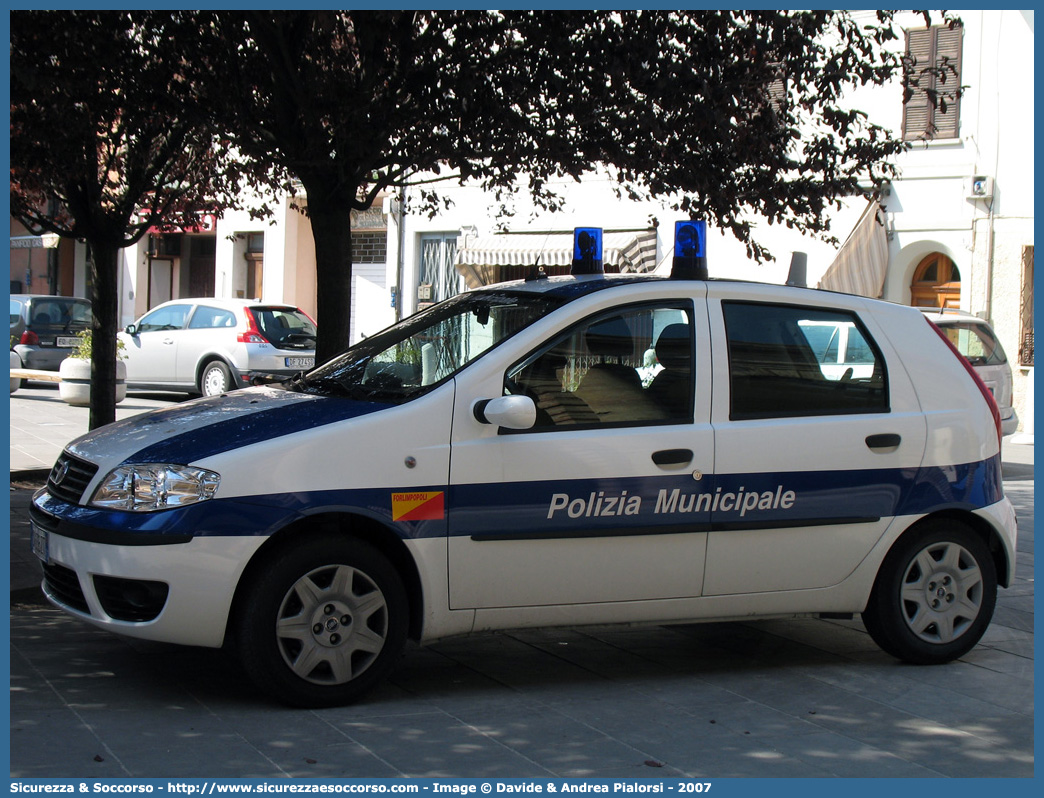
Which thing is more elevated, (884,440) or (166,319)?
(166,319)

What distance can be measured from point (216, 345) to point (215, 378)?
20.0 inches

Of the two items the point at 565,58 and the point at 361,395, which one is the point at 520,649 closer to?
the point at 361,395

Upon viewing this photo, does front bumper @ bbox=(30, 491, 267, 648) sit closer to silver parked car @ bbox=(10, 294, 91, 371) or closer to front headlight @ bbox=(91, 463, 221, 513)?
front headlight @ bbox=(91, 463, 221, 513)

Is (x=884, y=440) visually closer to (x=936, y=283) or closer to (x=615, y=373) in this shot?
(x=615, y=373)

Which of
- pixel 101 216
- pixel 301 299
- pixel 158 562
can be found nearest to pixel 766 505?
pixel 158 562

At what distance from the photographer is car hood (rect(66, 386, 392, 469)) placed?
192 inches

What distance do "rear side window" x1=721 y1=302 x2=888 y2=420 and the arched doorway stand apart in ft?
52.1

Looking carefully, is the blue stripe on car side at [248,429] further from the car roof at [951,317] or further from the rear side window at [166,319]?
the rear side window at [166,319]

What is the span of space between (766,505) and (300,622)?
206 cm

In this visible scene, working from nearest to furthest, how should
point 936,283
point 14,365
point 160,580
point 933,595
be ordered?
1. point 160,580
2. point 933,595
3. point 14,365
4. point 936,283

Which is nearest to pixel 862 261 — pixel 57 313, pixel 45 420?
pixel 45 420

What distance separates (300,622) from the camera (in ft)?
16.1

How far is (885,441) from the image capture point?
5.75 meters

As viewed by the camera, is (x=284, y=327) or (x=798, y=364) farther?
(x=284, y=327)
